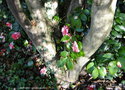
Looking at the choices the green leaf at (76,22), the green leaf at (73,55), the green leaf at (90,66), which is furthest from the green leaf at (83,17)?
the green leaf at (90,66)

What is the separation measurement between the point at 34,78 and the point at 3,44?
0.91m

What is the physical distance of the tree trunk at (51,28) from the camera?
114 cm

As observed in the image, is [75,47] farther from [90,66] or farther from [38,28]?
[38,28]

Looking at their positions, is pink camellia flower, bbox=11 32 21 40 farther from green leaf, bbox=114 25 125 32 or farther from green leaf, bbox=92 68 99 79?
Result: green leaf, bbox=114 25 125 32

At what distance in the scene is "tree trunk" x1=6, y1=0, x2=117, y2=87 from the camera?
3.74ft

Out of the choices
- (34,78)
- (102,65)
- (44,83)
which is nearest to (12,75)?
(34,78)

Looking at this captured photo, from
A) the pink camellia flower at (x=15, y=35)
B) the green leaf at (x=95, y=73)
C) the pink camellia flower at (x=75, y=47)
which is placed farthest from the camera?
the pink camellia flower at (x=15, y=35)

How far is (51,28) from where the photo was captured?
1773mm

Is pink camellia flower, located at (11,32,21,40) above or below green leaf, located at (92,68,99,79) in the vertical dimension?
above

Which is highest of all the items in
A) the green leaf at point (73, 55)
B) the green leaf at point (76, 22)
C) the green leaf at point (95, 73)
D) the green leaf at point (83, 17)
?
the green leaf at point (83, 17)

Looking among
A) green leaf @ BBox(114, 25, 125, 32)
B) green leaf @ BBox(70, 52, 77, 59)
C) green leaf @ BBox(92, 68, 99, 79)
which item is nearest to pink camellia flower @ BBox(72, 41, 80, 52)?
green leaf @ BBox(70, 52, 77, 59)

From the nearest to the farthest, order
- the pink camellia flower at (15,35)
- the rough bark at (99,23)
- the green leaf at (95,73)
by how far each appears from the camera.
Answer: the rough bark at (99,23) → the green leaf at (95,73) → the pink camellia flower at (15,35)

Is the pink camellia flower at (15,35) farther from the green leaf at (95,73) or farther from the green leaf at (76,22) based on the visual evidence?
the green leaf at (95,73)

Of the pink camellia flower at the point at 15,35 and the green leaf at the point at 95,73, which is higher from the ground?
the pink camellia flower at the point at 15,35
